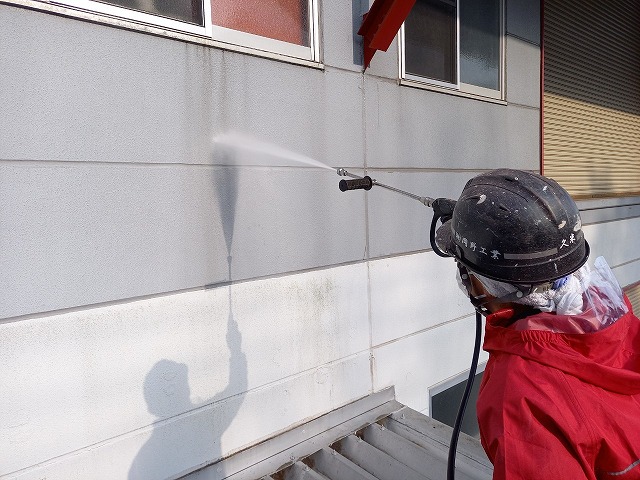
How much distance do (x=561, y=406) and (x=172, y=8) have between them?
84.4 inches

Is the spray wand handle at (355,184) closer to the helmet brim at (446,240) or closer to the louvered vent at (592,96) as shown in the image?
the helmet brim at (446,240)

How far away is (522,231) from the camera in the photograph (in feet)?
4.46

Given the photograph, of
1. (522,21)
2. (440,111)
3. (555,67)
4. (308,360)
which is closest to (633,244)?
(555,67)

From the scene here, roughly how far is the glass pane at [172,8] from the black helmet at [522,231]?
1.58 m

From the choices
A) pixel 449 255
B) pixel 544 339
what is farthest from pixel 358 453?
pixel 544 339

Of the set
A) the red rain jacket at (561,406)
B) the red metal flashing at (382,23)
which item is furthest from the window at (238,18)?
the red rain jacket at (561,406)

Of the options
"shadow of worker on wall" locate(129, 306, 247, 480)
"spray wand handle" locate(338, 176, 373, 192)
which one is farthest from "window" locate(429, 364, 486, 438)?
"spray wand handle" locate(338, 176, 373, 192)

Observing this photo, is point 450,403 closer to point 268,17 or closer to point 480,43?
point 480,43

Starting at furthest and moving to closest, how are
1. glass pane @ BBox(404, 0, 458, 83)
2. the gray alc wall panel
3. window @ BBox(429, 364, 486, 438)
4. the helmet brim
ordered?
window @ BBox(429, 364, 486, 438)
glass pane @ BBox(404, 0, 458, 83)
the gray alc wall panel
the helmet brim

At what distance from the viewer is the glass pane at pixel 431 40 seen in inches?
134

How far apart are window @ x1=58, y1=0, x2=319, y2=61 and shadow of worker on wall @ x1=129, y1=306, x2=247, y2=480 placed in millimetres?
1341

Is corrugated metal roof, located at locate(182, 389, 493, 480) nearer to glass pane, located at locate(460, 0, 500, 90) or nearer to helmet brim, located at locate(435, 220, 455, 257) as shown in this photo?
helmet brim, located at locate(435, 220, 455, 257)

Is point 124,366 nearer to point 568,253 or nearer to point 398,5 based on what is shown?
point 568,253

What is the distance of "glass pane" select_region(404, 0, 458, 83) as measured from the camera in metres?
3.40
